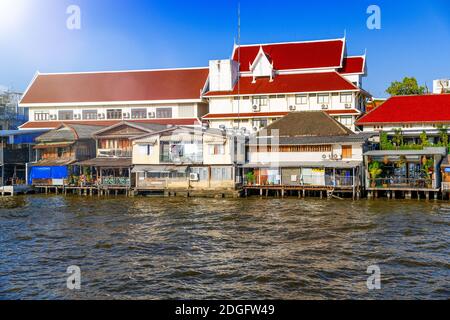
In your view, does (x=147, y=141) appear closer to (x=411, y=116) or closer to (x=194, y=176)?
(x=194, y=176)

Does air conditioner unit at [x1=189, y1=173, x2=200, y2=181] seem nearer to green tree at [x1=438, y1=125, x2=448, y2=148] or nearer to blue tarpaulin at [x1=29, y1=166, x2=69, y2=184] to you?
blue tarpaulin at [x1=29, y1=166, x2=69, y2=184]

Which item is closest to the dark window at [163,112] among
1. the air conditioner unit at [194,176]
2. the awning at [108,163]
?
the awning at [108,163]

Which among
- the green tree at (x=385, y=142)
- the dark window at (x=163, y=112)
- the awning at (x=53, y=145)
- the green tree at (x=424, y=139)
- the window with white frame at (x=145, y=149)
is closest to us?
the green tree at (x=424, y=139)

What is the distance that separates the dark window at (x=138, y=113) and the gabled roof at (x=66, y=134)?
895 cm

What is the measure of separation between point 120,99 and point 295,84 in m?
20.4

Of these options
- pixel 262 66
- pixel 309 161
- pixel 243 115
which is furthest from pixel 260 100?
pixel 309 161

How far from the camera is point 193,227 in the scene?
26.7 meters

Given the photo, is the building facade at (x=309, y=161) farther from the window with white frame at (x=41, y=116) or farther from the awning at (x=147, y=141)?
the window with white frame at (x=41, y=116)

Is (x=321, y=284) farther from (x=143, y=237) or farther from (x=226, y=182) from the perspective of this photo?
(x=226, y=182)

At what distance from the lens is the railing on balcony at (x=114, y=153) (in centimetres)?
4606

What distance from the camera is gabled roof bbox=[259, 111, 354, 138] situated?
141 feet

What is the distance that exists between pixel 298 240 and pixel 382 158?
765 inches

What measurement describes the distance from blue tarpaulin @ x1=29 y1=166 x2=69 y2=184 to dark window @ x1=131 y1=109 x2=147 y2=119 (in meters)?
14.4
